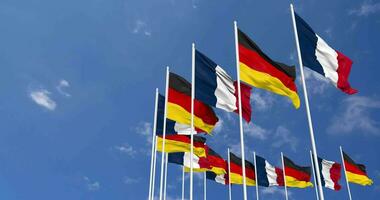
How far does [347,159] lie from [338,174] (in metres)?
1.63

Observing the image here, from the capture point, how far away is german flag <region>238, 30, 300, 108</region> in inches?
590

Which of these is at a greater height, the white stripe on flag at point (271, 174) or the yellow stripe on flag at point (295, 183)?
the white stripe on flag at point (271, 174)

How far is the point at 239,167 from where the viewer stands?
29.8 m

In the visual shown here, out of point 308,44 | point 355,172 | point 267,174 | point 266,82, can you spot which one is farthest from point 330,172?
point 266,82

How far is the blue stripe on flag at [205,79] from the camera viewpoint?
1698 cm

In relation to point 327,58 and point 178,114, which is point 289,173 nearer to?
point 178,114

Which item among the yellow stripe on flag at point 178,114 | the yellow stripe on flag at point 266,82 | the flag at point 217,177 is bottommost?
the yellow stripe on flag at point 266,82

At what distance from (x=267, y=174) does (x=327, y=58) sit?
19397 mm

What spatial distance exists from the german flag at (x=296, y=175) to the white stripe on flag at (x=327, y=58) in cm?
1798

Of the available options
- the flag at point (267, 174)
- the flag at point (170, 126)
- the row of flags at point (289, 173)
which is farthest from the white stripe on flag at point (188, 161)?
the flag at point (267, 174)

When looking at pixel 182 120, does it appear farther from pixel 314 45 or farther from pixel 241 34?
pixel 314 45

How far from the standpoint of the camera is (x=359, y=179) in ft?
104

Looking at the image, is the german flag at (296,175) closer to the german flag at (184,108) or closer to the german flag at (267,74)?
the german flag at (184,108)

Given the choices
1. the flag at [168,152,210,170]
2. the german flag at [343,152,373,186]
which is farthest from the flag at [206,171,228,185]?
the german flag at [343,152,373,186]
